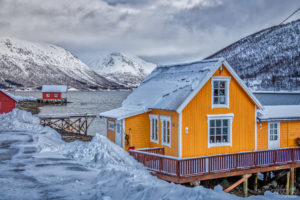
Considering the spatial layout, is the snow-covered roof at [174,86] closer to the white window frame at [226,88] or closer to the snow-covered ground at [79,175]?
the white window frame at [226,88]

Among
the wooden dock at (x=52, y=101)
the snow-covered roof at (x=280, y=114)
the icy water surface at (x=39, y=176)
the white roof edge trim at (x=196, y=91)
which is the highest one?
the wooden dock at (x=52, y=101)

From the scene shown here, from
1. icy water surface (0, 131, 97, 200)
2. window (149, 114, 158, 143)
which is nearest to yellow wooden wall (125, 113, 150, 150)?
window (149, 114, 158, 143)

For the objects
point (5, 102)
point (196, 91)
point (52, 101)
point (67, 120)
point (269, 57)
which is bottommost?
point (67, 120)

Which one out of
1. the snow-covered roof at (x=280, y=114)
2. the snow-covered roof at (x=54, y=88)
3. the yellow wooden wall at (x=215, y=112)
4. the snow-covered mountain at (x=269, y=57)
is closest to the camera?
the yellow wooden wall at (x=215, y=112)

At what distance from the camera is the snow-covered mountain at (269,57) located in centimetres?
12450

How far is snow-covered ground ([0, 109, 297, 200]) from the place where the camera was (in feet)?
39.2

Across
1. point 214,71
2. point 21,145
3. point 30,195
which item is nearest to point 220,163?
point 214,71

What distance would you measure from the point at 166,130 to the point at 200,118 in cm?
213

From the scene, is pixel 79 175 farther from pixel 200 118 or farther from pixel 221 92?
Answer: pixel 221 92

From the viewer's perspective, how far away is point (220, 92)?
71.3ft

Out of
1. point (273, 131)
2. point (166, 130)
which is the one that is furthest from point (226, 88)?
point (273, 131)

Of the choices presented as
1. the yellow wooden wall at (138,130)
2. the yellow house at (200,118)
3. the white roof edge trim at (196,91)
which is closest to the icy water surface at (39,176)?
the yellow wooden wall at (138,130)

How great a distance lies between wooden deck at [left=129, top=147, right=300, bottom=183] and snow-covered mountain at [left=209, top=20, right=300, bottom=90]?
3794 inches

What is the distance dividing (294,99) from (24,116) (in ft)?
89.7
